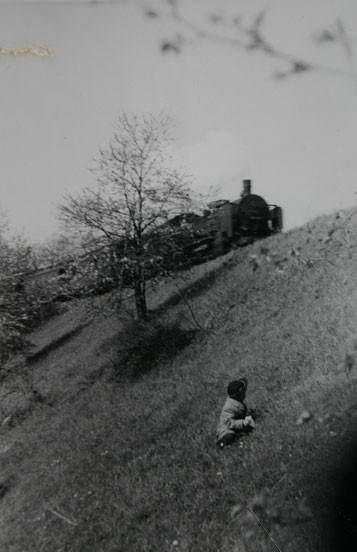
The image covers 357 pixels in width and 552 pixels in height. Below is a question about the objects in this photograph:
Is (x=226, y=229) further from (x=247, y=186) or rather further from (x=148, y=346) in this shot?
(x=148, y=346)

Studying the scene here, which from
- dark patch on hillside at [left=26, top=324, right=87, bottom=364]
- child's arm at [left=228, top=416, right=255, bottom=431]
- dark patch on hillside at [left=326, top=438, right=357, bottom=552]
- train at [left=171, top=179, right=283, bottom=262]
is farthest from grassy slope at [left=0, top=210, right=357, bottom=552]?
train at [left=171, top=179, right=283, bottom=262]

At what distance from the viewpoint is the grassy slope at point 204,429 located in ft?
13.1

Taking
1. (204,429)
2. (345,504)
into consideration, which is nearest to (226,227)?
(204,429)

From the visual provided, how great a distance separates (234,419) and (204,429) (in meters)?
0.85

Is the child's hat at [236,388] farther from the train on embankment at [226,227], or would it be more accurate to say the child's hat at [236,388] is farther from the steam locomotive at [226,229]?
the steam locomotive at [226,229]

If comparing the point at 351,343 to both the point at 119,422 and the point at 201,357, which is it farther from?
the point at 119,422

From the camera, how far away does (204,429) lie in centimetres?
609

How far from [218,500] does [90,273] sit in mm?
10302

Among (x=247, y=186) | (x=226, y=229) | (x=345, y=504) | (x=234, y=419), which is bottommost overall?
(x=234, y=419)

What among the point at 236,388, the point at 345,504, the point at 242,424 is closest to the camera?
the point at 345,504

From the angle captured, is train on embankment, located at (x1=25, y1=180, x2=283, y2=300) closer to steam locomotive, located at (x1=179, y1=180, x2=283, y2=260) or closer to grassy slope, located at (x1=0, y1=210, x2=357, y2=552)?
steam locomotive, located at (x1=179, y1=180, x2=283, y2=260)

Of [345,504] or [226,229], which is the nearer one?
[345,504]

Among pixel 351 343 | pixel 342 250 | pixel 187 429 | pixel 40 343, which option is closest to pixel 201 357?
pixel 187 429

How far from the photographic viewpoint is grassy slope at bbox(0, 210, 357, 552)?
398 centimetres
